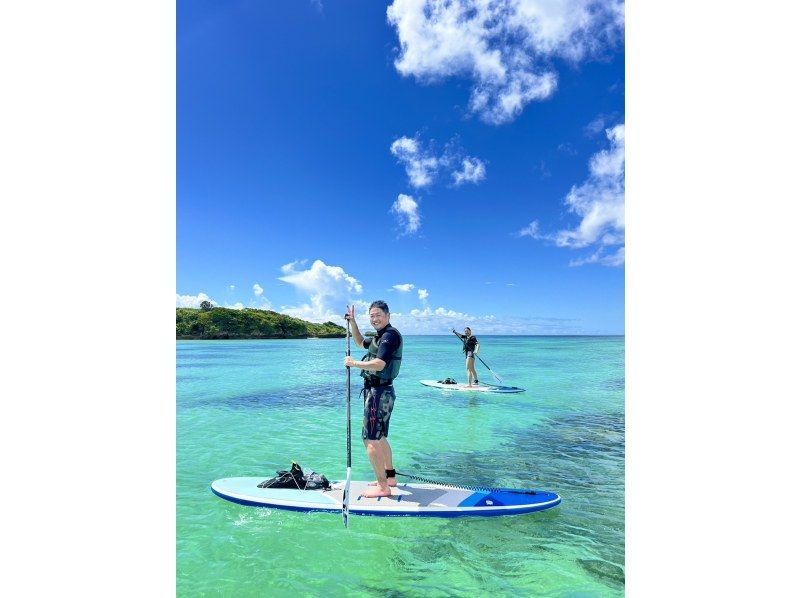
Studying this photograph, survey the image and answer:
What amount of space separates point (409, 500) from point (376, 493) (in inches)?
17.5

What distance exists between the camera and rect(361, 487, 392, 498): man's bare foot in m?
5.57

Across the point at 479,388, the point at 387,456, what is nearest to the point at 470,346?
the point at 479,388

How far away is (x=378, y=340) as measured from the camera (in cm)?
535

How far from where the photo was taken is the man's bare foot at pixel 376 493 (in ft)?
18.3

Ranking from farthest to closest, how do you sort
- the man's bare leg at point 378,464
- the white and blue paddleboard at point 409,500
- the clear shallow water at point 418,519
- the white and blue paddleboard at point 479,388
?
the white and blue paddleboard at point 479,388 → the man's bare leg at point 378,464 → the white and blue paddleboard at point 409,500 → the clear shallow water at point 418,519

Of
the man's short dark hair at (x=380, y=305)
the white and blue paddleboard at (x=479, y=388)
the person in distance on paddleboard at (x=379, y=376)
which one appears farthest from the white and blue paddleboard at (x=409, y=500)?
the white and blue paddleboard at (x=479, y=388)

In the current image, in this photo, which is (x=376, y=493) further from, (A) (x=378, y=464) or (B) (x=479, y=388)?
(B) (x=479, y=388)

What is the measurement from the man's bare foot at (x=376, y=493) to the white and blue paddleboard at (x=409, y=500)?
0.20ft

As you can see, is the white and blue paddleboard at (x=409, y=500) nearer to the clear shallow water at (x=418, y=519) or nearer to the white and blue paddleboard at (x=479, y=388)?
the clear shallow water at (x=418, y=519)

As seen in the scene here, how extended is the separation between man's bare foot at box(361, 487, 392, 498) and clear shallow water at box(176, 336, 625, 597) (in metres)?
0.40

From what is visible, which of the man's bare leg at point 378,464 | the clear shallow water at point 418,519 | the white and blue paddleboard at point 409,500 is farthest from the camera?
the man's bare leg at point 378,464

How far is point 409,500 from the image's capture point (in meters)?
5.48

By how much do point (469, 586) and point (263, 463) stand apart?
5.09 meters
